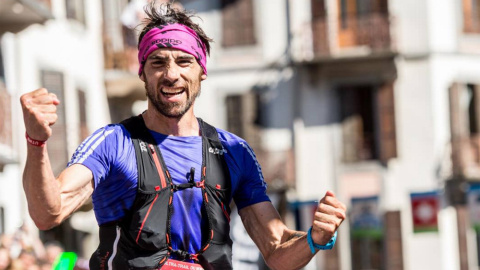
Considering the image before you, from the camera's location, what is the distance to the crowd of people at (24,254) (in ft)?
44.5

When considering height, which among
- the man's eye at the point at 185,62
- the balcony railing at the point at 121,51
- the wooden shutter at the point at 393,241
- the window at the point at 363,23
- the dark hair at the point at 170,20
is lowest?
the wooden shutter at the point at 393,241

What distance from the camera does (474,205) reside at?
3234 cm

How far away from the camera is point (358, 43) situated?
33.0 meters

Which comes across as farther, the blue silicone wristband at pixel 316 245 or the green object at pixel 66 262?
the green object at pixel 66 262

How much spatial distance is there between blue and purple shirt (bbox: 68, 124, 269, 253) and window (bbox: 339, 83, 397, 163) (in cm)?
2812

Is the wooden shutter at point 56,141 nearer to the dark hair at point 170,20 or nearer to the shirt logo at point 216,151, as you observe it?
the dark hair at point 170,20

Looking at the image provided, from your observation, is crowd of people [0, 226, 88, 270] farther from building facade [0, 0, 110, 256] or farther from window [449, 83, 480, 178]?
window [449, 83, 480, 178]

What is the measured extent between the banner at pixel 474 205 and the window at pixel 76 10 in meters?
11.7

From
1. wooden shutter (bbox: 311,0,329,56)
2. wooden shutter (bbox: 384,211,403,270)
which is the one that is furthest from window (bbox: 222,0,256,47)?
wooden shutter (bbox: 384,211,403,270)

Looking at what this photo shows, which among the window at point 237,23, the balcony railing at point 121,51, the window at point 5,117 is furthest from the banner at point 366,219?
the window at point 5,117

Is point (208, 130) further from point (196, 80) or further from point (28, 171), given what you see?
point (28, 171)

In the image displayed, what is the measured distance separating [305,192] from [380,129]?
2661mm

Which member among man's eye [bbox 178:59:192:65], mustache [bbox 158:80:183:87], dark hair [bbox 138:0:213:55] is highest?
dark hair [bbox 138:0:213:55]

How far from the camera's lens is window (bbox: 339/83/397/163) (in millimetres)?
32938
